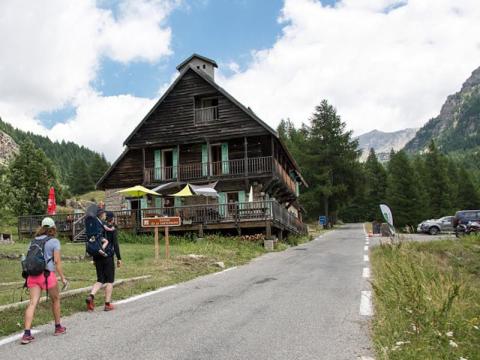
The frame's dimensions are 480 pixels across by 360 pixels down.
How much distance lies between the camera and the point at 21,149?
47.0 m

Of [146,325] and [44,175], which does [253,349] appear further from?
[44,175]

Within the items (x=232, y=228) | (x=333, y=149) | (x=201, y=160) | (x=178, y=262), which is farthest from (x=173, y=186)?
(x=333, y=149)

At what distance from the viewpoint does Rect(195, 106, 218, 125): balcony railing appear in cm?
2645

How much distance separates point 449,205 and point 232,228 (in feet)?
152

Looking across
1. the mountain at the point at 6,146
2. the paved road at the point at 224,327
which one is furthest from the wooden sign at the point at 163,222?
the mountain at the point at 6,146

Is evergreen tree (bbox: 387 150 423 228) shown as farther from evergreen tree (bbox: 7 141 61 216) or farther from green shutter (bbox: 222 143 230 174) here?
evergreen tree (bbox: 7 141 61 216)

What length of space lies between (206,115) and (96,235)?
780 inches

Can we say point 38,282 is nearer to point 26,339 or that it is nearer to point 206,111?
point 26,339

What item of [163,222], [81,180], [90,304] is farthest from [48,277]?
[81,180]

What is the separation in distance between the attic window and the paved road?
18060 mm

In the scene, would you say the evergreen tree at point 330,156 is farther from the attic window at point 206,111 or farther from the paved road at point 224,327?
the paved road at point 224,327

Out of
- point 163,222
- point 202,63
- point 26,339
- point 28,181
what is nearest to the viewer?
point 26,339

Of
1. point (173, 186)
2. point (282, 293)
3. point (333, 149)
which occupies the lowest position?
point (282, 293)

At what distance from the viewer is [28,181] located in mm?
46344
